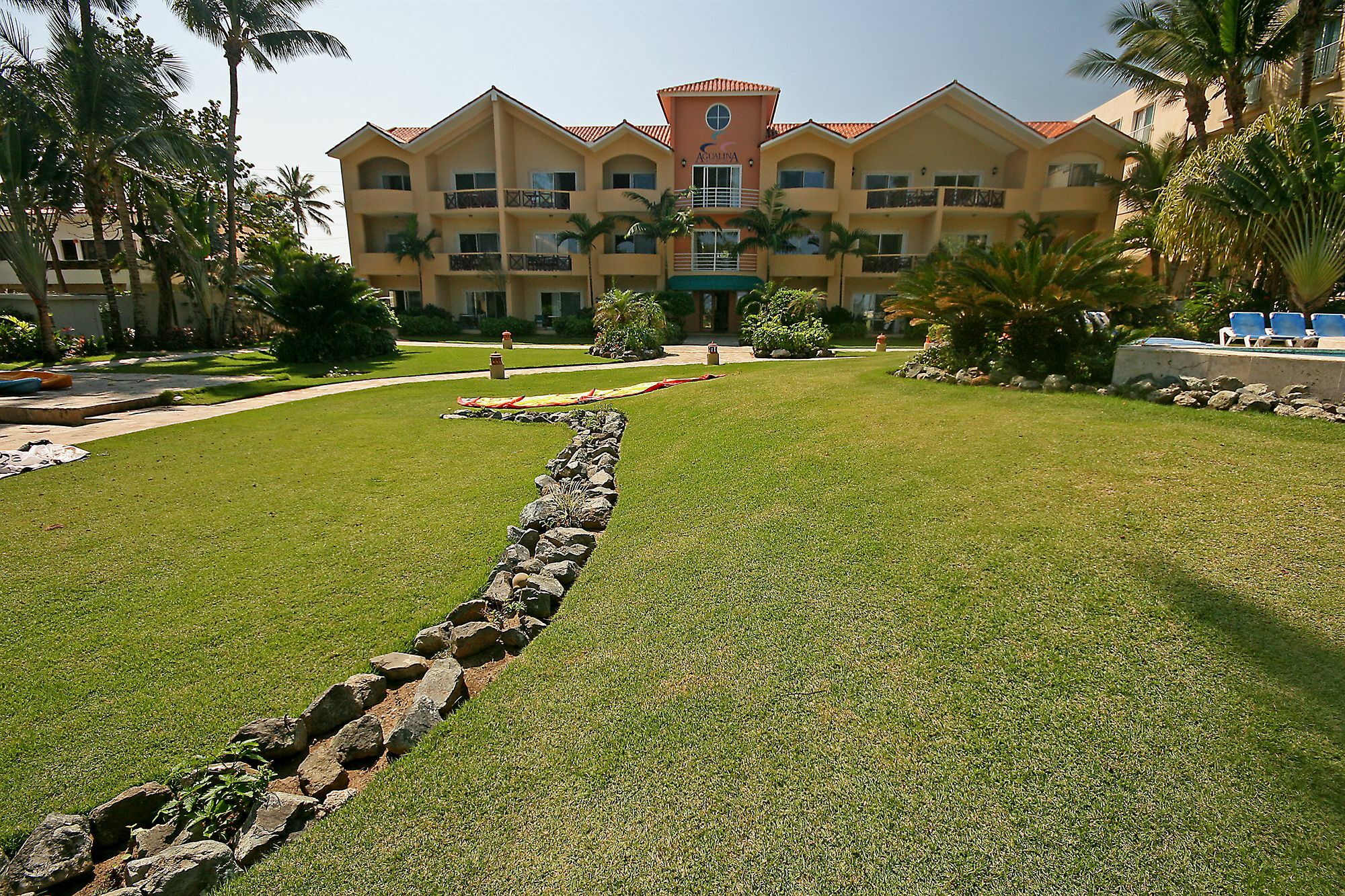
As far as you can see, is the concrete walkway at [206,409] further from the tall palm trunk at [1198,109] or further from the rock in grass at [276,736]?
the tall palm trunk at [1198,109]

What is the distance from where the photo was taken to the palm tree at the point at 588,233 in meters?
31.3

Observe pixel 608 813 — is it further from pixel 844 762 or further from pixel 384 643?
pixel 384 643

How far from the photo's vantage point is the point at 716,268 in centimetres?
3216

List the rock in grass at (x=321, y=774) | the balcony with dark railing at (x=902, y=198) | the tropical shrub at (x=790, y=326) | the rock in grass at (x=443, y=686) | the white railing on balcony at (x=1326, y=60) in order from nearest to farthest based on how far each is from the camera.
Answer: the rock in grass at (x=321, y=774)
the rock in grass at (x=443, y=686)
the white railing on balcony at (x=1326, y=60)
the tropical shrub at (x=790, y=326)
the balcony with dark railing at (x=902, y=198)

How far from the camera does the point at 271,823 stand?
8.57 feet

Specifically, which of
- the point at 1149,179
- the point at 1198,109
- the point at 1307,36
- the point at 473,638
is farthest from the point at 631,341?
the point at 1149,179

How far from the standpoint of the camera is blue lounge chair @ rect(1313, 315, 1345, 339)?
1179cm

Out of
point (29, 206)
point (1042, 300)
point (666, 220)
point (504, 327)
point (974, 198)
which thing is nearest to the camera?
Result: point (1042, 300)

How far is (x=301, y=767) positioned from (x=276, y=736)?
250mm

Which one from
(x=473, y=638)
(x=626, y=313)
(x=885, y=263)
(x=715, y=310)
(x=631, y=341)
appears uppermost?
(x=885, y=263)

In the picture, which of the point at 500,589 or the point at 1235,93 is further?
the point at 1235,93

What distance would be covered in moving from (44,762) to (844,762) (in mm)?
3679

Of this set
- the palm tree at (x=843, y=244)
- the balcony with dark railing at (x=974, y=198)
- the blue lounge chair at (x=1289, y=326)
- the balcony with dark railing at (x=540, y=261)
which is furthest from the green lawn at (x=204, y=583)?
the balcony with dark railing at (x=974, y=198)

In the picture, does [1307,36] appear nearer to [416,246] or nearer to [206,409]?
[206,409]
